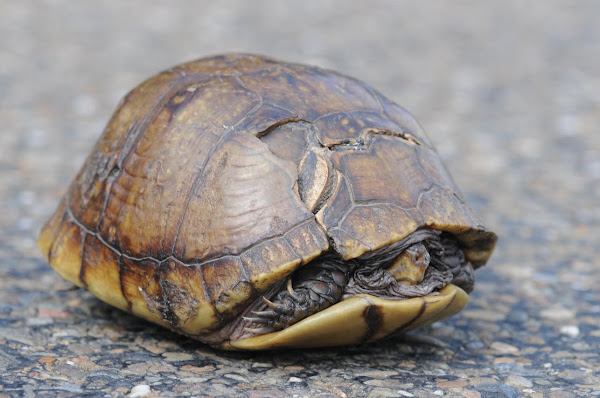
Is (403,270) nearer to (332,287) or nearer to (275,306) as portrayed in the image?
(332,287)

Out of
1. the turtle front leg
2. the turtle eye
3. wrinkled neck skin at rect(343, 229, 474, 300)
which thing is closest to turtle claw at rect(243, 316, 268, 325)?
the turtle front leg

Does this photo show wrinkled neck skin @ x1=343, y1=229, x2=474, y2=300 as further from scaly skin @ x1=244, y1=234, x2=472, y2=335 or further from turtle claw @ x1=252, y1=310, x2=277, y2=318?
turtle claw @ x1=252, y1=310, x2=277, y2=318

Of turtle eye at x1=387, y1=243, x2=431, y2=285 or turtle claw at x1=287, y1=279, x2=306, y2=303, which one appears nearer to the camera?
turtle claw at x1=287, y1=279, x2=306, y2=303

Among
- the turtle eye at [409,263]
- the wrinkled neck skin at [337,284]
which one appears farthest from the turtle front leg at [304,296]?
the turtle eye at [409,263]

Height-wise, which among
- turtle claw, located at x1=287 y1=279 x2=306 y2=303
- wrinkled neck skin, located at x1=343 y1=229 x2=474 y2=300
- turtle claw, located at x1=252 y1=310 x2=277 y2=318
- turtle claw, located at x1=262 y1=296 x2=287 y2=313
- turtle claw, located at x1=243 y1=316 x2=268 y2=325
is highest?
wrinkled neck skin, located at x1=343 y1=229 x2=474 y2=300

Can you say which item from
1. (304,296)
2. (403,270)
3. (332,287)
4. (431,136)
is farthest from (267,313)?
(431,136)

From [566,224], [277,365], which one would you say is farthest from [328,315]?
[566,224]
